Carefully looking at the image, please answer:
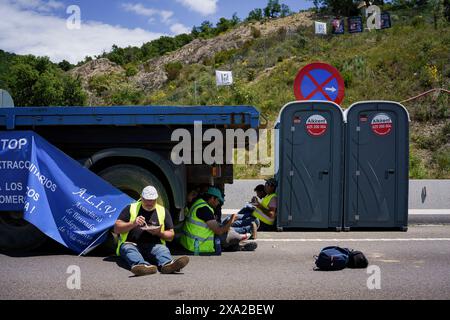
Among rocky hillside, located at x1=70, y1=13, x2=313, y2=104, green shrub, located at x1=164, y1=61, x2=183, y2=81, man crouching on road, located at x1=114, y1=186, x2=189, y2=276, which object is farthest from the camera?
rocky hillside, located at x1=70, y1=13, x2=313, y2=104

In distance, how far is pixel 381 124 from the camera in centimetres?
832

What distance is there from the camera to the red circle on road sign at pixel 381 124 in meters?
8.30

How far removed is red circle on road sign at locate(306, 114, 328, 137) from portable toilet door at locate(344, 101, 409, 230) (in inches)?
15.7

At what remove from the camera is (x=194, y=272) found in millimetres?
5746

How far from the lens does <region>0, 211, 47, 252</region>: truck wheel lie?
6.69 metres

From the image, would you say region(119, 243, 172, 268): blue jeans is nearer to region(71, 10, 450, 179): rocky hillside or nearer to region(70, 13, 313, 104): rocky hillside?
region(71, 10, 450, 179): rocky hillside

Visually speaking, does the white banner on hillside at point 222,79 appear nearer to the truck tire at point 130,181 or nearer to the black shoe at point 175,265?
the truck tire at point 130,181

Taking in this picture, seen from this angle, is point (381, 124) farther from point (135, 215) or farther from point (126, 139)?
point (135, 215)

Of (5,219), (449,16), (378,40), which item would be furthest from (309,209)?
(449,16)

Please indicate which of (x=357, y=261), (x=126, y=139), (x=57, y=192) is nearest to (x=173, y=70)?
(x=126, y=139)

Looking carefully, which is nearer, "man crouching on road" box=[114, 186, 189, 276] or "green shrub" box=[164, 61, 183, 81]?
"man crouching on road" box=[114, 186, 189, 276]

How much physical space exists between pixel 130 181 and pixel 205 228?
120 cm

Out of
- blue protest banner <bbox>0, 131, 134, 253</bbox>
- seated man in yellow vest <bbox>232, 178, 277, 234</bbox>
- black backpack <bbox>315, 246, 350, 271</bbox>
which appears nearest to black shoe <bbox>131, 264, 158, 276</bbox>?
blue protest banner <bbox>0, 131, 134, 253</bbox>

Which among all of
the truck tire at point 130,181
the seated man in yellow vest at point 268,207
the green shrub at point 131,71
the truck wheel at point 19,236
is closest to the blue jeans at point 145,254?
the truck tire at point 130,181
